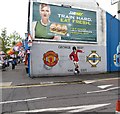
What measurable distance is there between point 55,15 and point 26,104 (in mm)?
11694

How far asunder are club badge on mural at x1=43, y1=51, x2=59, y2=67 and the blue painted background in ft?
15.9

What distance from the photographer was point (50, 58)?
20172mm

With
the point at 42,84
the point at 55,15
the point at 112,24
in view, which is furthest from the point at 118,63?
the point at 42,84

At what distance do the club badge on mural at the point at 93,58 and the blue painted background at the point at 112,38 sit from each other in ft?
3.73

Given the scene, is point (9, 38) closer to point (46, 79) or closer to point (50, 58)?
point (50, 58)

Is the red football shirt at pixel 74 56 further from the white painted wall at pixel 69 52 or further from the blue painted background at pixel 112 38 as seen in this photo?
the blue painted background at pixel 112 38

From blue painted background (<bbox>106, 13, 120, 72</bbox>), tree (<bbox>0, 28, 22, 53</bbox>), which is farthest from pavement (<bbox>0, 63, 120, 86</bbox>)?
tree (<bbox>0, 28, 22, 53</bbox>)

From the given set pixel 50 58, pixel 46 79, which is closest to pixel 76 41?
pixel 50 58

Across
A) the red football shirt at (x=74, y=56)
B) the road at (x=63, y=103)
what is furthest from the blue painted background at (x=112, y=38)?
the road at (x=63, y=103)

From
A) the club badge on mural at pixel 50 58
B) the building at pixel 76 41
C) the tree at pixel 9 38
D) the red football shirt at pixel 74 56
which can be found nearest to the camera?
the building at pixel 76 41

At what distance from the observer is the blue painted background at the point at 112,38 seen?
2297cm

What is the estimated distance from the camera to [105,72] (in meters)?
22.6

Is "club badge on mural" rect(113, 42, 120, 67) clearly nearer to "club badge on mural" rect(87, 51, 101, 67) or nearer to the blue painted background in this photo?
the blue painted background

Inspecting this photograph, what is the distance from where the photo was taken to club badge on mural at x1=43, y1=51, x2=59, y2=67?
65.8 feet
